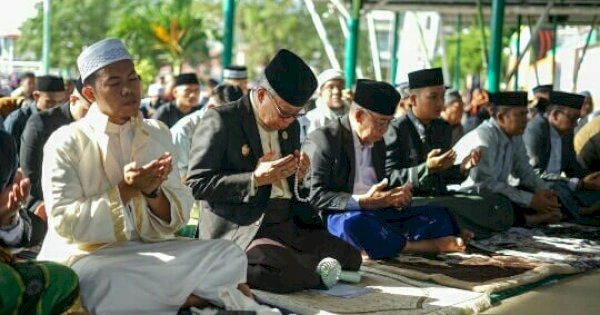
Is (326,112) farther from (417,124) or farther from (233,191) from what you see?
(233,191)

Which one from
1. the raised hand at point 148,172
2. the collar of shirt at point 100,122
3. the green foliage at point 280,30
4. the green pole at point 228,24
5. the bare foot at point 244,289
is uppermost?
the green foliage at point 280,30

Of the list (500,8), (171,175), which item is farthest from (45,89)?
(500,8)

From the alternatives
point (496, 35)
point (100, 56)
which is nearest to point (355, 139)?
point (100, 56)

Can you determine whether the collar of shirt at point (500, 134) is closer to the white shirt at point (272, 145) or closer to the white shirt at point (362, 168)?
the white shirt at point (362, 168)

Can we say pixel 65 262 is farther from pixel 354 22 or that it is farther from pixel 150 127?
pixel 354 22

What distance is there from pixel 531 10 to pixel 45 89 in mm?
8074

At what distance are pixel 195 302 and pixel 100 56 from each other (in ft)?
3.78

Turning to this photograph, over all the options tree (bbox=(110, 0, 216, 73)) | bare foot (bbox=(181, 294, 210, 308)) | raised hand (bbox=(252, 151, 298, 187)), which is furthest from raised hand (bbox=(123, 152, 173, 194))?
tree (bbox=(110, 0, 216, 73))

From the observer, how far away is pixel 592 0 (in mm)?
12523

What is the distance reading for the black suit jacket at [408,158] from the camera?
232 inches

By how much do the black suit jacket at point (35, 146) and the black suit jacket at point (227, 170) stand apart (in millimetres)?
1466

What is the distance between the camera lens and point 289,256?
4289mm

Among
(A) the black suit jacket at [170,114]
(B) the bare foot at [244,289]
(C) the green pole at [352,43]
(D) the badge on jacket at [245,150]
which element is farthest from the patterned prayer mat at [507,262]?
(C) the green pole at [352,43]

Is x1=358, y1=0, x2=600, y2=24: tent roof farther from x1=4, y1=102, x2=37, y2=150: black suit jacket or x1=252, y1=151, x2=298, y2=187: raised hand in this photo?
x1=252, y1=151, x2=298, y2=187: raised hand
